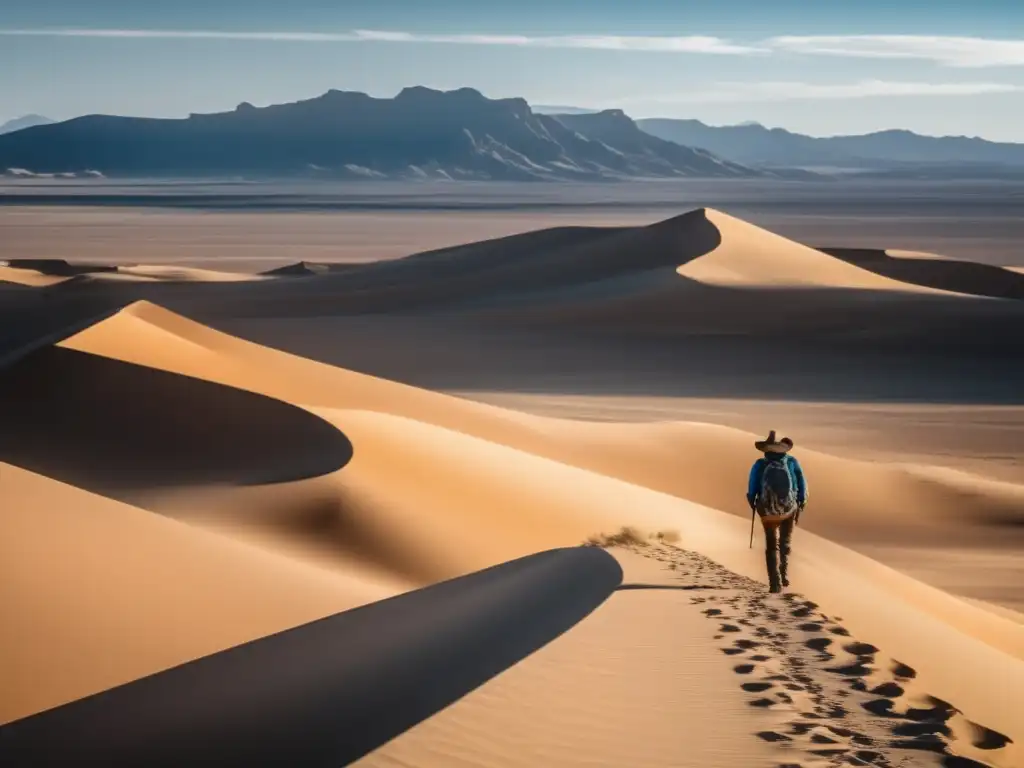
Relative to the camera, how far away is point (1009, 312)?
3734 centimetres

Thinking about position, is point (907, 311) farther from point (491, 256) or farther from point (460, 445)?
point (460, 445)

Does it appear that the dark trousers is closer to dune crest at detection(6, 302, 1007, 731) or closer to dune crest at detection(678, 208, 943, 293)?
dune crest at detection(6, 302, 1007, 731)

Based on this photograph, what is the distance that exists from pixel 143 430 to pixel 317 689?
8.29 meters

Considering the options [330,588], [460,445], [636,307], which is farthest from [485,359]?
[330,588]

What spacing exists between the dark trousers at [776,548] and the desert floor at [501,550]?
0.54ft

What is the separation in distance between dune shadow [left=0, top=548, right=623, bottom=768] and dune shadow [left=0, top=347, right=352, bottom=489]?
16.1ft

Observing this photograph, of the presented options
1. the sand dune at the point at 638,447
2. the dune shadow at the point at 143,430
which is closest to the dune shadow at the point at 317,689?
the dune shadow at the point at 143,430

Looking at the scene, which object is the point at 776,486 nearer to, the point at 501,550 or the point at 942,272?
the point at 501,550

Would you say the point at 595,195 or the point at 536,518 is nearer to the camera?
the point at 536,518

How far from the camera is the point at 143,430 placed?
555 inches

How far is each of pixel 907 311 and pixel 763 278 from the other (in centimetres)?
689

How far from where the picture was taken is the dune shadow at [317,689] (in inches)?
219

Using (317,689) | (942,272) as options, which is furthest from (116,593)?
(942,272)

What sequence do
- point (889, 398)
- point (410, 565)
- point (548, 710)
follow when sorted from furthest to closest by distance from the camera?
point (889, 398)
point (410, 565)
point (548, 710)
